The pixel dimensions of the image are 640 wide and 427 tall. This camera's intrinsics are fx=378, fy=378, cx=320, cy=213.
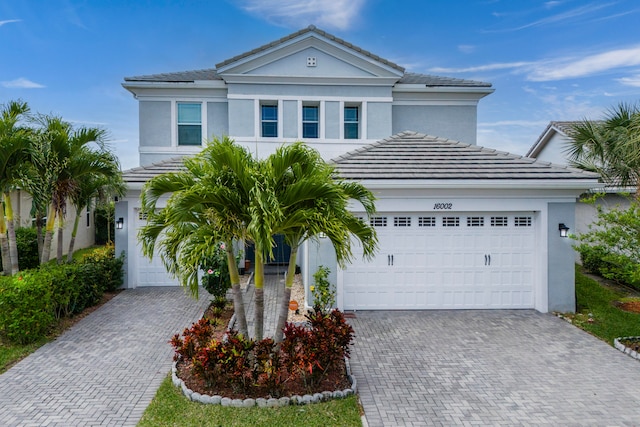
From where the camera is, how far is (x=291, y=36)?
15.4 meters

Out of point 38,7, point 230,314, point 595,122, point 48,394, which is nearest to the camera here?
point 48,394

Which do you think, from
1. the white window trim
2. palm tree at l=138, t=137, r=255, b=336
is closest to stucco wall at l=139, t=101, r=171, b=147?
the white window trim

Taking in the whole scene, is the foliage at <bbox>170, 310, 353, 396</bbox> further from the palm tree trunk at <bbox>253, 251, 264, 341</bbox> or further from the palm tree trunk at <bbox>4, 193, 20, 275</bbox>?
the palm tree trunk at <bbox>4, 193, 20, 275</bbox>

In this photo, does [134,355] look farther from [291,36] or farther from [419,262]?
[291,36]

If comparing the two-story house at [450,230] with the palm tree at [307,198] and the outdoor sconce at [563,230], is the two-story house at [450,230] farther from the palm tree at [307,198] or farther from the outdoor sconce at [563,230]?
the palm tree at [307,198]

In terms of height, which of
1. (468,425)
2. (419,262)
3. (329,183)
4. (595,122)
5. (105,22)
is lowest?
(468,425)

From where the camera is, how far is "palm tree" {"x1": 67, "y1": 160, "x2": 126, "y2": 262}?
10719mm

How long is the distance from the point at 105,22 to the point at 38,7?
7.73 feet

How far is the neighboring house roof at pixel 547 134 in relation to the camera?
1889 centimetres

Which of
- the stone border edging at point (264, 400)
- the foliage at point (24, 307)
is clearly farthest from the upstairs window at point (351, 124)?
the stone border edging at point (264, 400)

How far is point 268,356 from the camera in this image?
5707 mm

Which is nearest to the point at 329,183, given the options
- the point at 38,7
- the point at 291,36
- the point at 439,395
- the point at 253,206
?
the point at 253,206

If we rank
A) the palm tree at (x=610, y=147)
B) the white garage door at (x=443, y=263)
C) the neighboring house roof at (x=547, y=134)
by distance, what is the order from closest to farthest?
the palm tree at (x=610, y=147), the white garage door at (x=443, y=263), the neighboring house roof at (x=547, y=134)

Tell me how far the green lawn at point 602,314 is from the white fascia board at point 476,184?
3.38 m
